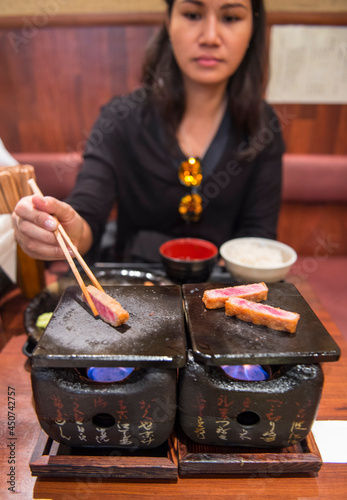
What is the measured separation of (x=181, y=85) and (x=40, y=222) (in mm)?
1285

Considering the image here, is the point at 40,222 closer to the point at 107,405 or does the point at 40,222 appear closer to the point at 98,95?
the point at 107,405

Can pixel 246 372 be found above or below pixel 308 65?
below

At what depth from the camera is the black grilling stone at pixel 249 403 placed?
78 cm

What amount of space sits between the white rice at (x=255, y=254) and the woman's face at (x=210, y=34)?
0.83m

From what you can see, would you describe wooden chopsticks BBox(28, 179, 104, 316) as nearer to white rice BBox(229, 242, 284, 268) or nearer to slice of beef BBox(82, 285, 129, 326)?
slice of beef BBox(82, 285, 129, 326)

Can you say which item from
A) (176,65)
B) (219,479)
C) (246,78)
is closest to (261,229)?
(246,78)

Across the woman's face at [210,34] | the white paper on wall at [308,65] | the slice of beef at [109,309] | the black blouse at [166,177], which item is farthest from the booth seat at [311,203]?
the slice of beef at [109,309]

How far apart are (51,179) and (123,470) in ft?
7.49

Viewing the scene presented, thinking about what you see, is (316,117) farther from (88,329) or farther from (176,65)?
(88,329)

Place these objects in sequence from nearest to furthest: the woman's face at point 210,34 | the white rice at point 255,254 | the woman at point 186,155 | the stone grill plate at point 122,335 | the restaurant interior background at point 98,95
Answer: the stone grill plate at point 122,335 < the white rice at point 255,254 < the woman's face at point 210,34 < the woman at point 186,155 < the restaurant interior background at point 98,95

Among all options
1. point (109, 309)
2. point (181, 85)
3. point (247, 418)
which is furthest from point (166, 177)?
point (247, 418)

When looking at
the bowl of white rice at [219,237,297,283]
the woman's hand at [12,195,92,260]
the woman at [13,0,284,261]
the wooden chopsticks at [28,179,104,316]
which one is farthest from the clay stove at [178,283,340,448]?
the woman at [13,0,284,261]

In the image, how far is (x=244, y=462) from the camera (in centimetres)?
82

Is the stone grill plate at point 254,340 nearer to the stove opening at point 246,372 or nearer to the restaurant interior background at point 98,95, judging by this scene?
the stove opening at point 246,372
